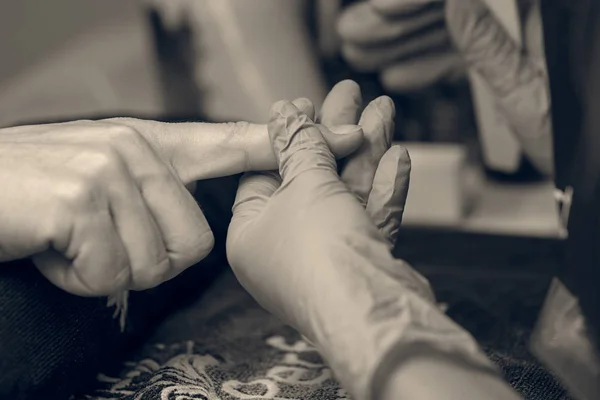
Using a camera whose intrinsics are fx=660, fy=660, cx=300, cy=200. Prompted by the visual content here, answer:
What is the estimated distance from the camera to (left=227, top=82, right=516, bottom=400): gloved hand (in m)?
0.41

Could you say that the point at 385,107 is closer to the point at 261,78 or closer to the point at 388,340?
the point at 388,340

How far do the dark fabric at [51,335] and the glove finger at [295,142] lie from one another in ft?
0.67

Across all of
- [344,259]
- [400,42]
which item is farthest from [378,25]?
[344,259]

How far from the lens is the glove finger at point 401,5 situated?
93 cm

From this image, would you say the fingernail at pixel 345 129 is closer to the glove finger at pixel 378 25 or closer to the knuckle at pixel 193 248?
the knuckle at pixel 193 248

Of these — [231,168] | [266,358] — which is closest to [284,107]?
[231,168]

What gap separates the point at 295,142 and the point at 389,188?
84 millimetres

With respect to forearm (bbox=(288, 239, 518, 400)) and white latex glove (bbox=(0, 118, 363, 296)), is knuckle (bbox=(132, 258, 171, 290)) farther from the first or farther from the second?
forearm (bbox=(288, 239, 518, 400))

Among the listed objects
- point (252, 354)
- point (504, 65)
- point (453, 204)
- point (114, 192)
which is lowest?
point (453, 204)

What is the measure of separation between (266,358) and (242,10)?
0.68m

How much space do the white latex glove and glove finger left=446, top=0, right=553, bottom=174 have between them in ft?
1.38

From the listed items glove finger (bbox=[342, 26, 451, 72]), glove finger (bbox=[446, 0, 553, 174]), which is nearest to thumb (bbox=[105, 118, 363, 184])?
glove finger (bbox=[446, 0, 553, 174])

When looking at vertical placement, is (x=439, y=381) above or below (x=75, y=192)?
below

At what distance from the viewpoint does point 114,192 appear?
50 centimetres
